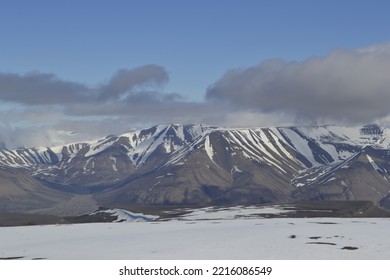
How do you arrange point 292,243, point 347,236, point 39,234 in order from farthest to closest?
point 39,234, point 347,236, point 292,243
